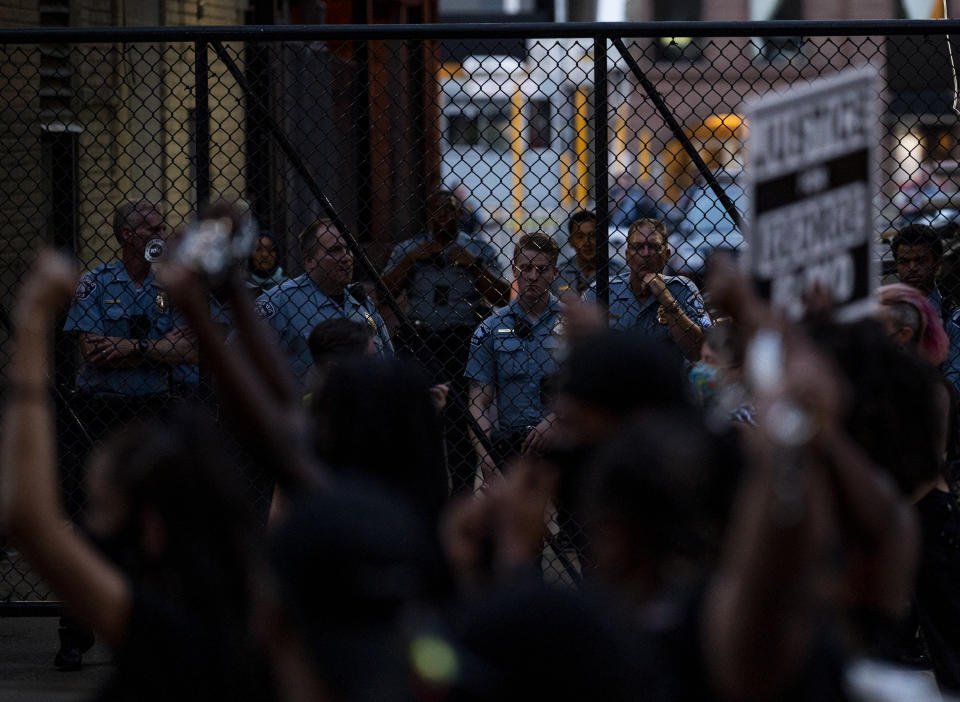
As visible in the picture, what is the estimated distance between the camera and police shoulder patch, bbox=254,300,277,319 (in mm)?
6582

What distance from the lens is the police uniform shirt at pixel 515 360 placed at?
681cm

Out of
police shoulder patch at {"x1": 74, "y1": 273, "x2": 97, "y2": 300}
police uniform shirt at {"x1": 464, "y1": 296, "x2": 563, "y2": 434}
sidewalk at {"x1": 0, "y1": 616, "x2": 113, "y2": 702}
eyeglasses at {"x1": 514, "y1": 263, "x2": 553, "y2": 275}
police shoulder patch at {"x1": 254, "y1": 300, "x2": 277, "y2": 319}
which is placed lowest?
sidewalk at {"x1": 0, "y1": 616, "x2": 113, "y2": 702}

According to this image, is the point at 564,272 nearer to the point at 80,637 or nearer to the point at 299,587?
the point at 80,637

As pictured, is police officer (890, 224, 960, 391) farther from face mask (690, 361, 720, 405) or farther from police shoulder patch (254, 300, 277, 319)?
police shoulder patch (254, 300, 277, 319)

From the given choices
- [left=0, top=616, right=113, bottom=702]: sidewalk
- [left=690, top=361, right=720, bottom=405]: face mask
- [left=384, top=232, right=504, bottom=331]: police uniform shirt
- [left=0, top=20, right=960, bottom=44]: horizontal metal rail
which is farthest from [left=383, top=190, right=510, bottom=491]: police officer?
[left=690, top=361, right=720, bottom=405]: face mask

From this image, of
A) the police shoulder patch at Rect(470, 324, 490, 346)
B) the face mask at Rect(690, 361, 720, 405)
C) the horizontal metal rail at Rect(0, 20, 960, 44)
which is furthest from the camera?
the police shoulder patch at Rect(470, 324, 490, 346)

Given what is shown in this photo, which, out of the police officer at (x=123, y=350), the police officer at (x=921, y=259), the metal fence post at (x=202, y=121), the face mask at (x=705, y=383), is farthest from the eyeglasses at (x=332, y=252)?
the police officer at (x=921, y=259)

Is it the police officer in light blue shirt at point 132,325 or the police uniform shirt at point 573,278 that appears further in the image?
the police uniform shirt at point 573,278

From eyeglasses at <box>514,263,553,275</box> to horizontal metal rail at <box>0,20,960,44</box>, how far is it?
3.72ft

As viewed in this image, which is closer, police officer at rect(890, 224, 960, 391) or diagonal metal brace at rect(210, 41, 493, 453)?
diagonal metal brace at rect(210, 41, 493, 453)

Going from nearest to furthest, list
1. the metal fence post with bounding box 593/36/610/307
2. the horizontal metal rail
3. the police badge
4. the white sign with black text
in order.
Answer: the white sign with black text
the horizontal metal rail
the metal fence post with bounding box 593/36/610/307
the police badge

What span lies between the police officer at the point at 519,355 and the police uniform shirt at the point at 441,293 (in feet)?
2.27

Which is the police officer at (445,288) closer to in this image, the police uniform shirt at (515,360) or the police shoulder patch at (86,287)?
the police uniform shirt at (515,360)

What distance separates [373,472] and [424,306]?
4.49m
